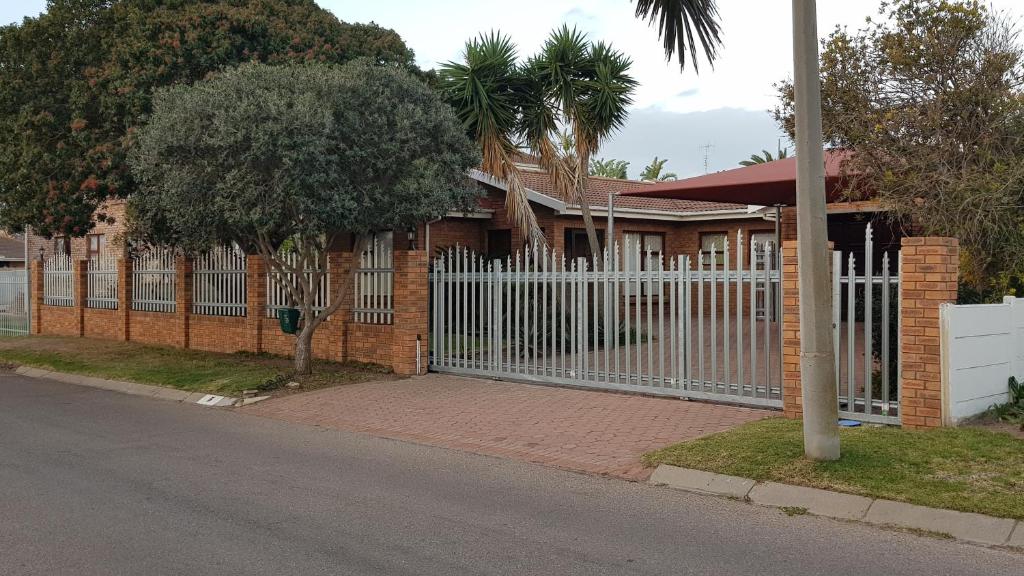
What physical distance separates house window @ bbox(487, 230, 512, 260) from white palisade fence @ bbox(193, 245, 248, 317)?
682 centimetres

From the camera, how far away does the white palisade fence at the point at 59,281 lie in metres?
23.9

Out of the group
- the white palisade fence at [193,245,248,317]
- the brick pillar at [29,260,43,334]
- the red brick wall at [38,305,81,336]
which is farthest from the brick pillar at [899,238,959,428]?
the brick pillar at [29,260,43,334]

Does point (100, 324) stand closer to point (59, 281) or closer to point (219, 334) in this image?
point (59, 281)

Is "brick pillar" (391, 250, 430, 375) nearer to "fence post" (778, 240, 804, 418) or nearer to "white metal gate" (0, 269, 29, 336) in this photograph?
"fence post" (778, 240, 804, 418)

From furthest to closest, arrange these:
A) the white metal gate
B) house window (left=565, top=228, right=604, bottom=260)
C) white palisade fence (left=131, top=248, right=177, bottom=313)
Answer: the white metal gate < house window (left=565, top=228, right=604, bottom=260) < white palisade fence (left=131, top=248, right=177, bottom=313)

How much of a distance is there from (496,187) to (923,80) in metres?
12.5

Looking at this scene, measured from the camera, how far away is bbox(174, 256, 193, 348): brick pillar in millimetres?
18828

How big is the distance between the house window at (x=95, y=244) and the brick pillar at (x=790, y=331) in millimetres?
31639

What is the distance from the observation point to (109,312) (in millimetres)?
21969

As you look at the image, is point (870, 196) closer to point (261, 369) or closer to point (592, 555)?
point (592, 555)

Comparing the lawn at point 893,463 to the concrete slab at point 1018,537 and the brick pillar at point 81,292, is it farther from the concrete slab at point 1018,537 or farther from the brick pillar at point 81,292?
the brick pillar at point 81,292

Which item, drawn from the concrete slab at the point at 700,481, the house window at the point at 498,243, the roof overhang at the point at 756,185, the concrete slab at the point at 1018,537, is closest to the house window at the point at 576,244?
the house window at the point at 498,243

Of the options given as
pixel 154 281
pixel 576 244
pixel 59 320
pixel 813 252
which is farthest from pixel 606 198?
pixel 813 252

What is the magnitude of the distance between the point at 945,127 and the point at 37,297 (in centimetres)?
2330
